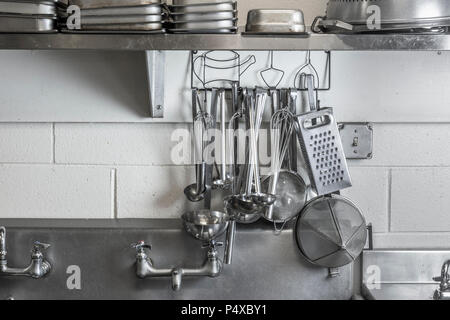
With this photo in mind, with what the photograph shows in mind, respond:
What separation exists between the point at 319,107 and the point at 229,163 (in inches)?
10.0

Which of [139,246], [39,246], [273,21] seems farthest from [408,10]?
[39,246]

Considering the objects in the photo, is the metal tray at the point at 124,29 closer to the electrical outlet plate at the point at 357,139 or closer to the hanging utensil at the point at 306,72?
the hanging utensil at the point at 306,72

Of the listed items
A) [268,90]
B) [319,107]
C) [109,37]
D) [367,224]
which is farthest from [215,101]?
[367,224]

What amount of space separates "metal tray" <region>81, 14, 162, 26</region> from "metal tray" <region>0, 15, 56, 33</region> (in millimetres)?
78

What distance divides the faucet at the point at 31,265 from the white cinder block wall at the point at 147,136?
10cm

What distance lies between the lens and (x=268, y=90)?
1.63 m

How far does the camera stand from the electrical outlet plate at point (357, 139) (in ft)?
5.43

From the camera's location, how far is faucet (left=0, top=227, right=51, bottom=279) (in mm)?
1593

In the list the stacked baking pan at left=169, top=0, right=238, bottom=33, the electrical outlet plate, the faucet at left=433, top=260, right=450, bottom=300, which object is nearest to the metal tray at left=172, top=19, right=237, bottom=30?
the stacked baking pan at left=169, top=0, right=238, bottom=33

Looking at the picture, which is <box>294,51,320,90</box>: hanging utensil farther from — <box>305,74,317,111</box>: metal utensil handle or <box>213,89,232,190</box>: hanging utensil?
<box>213,89,232,190</box>: hanging utensil

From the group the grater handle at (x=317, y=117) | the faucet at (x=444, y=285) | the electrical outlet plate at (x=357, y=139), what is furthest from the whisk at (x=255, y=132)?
the faucet at (x=444, y=285)

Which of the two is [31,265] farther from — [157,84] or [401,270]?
[401,270]

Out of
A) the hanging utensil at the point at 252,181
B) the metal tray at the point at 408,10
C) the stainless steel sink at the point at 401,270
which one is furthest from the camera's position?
the stainless steel sink at the point at 401,270
